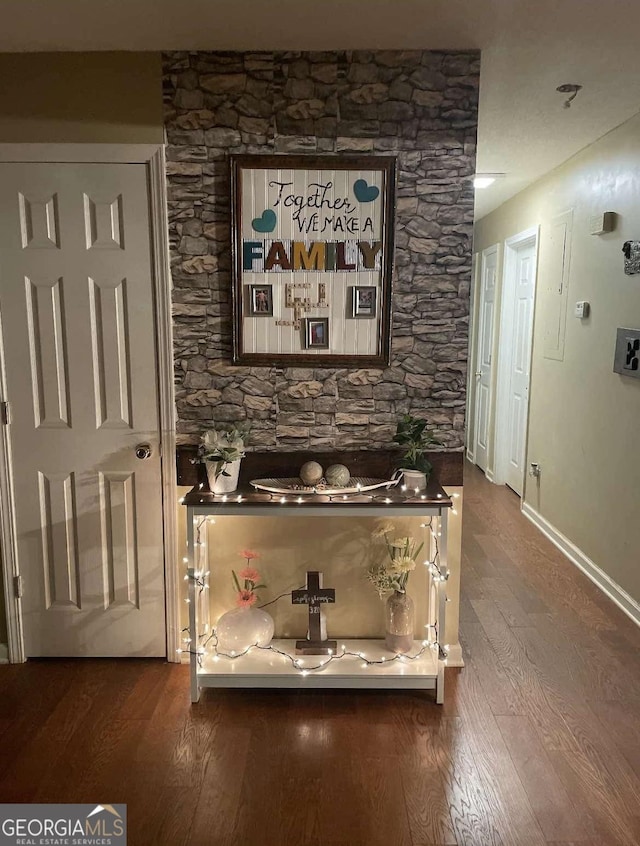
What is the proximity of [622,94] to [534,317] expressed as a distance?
202 centimetres

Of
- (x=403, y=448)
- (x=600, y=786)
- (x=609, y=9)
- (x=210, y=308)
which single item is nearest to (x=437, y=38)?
(x=609, y=9)

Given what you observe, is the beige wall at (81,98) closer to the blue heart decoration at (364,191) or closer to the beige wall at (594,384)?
the blue heart decoration at (364,191)

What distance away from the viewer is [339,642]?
8.71 feet

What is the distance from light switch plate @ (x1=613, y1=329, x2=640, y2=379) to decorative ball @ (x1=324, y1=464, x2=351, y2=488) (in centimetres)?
162

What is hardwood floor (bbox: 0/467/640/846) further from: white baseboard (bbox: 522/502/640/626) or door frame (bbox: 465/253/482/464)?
door frame (bbox: 465/253/482/464)

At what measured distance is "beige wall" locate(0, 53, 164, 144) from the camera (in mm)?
2428

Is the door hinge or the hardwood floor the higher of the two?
the door hinge

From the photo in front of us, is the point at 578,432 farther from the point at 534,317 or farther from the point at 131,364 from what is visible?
the point at 131,364

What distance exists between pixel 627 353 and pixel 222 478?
2117 millimetres

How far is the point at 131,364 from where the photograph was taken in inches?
102

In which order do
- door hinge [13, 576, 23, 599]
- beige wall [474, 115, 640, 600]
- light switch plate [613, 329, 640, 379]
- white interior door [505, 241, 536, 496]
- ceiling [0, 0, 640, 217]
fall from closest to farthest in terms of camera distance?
A: ceiling [0, 0, 640, 217] < door hinge [13, 576, 23, 599] < light switch plate [613, 329, 640, 379] < beige wall [474, 115, 640, 600] < white interior door [505, 241, 536, 496]

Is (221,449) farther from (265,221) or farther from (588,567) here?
(588,567)

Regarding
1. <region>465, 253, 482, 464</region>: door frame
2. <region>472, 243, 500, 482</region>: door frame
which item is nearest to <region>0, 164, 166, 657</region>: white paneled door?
<region>472, 243, 500, 482</region>: door frame

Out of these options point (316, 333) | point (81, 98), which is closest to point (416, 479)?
point (316, 333)
